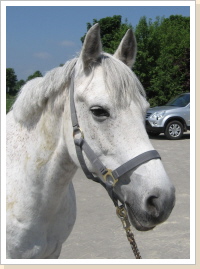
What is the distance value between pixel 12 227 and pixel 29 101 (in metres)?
0.99

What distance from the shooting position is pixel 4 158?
2348 millimetres

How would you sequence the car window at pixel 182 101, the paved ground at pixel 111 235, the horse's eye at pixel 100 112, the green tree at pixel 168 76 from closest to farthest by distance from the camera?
1. the horse's eye at pixel 100 112
2. the paved ground at pixel 111 235
3. the car window at pixel 182 101
4. the green tree at pixel 168 76

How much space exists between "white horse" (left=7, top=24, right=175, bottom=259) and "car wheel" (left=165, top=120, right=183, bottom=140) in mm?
10660

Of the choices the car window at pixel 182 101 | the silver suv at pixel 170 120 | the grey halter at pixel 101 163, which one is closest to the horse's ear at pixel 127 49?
the grey halter at pixel 101 163

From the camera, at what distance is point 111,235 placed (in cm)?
442

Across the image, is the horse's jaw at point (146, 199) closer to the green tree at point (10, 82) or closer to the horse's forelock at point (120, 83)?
the horse's forelock at point (120, 83)

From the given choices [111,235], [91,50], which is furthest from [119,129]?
[111,235]

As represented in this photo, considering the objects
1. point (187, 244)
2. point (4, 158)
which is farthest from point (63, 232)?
point (187, 244)

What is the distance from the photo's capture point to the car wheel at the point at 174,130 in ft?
41.8

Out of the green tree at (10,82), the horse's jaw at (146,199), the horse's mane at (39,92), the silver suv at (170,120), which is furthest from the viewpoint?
the silver suv at (170,120)

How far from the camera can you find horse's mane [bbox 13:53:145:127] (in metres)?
1.85

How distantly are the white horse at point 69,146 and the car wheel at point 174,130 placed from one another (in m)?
10.7

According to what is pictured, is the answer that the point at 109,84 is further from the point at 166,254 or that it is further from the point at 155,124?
the point at 155,124

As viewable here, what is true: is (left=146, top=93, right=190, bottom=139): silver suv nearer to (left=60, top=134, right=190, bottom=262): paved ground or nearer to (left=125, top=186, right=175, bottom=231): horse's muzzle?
(left=60, top=134, right=190, bottom=262): paved ground
